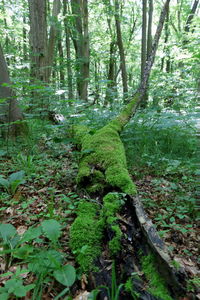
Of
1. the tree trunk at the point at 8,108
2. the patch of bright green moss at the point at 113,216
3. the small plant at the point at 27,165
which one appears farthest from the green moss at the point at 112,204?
the tree trunk at the point at 8,108

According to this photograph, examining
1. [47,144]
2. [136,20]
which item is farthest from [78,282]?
[136,20]

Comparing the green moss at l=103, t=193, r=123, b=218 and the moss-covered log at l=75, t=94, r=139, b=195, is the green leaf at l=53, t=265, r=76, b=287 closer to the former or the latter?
the green moss at l=103, t=193, r=123, b=218

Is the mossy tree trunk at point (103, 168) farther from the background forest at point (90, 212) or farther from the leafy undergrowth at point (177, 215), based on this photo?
the leafy undergrowth at point (177, 215)

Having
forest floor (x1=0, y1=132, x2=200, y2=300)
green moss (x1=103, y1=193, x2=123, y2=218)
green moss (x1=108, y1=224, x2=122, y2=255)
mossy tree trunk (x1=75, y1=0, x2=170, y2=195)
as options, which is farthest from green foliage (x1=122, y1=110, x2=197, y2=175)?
green moss (x1=108, y1=224, x2=122, y2=255)

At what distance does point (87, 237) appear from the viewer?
5.45 ft

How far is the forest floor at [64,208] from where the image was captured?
154 cm

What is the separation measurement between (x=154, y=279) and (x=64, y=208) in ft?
4.38

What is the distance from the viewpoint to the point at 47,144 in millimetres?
4477

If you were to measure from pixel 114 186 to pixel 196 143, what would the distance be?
3196mm

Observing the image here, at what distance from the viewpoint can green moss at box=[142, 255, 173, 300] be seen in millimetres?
1134

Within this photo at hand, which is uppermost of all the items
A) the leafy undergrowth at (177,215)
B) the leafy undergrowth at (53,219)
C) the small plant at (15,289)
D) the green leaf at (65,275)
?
the green leaf at (65,275)

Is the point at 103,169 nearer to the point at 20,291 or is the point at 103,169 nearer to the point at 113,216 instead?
the point at 113,216

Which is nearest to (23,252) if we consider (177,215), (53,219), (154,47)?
(53,219)

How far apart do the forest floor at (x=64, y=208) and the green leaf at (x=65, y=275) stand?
0.42 feet
